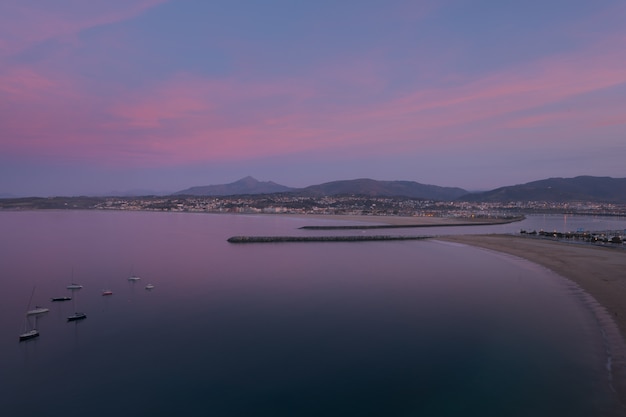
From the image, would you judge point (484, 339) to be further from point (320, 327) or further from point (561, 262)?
point (561, 262)

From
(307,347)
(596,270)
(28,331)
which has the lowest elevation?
(307,347)

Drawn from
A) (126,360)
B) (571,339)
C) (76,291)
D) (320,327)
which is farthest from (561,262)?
(76,291)

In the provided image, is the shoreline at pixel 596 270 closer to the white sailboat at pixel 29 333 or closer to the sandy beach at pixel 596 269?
the sandy beach at pixel 596 269

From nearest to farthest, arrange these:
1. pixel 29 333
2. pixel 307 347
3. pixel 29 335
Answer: pixel 307 347 → pixel 29 335 → pixel 29 333

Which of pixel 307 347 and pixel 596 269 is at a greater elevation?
pixel 596 269

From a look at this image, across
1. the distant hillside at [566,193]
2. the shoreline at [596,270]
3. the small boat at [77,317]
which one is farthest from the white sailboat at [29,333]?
the distant hillside at [566,193]

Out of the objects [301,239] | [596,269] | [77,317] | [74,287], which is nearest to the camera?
[77,317]

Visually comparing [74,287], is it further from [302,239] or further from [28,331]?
[302,239]

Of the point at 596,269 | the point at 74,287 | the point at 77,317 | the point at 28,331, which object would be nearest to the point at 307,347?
the point at 77,317
